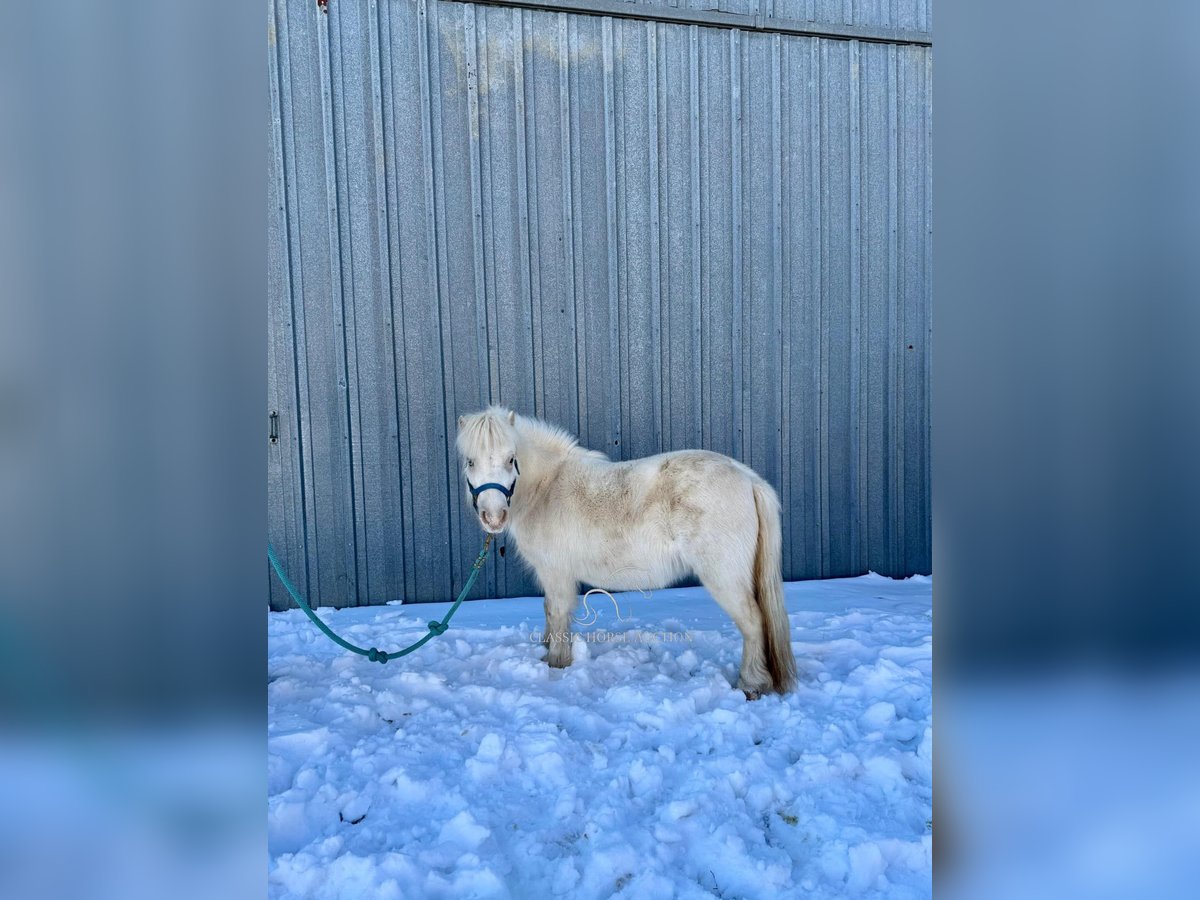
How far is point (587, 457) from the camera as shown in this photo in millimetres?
3436

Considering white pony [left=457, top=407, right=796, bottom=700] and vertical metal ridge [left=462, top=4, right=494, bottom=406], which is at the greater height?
vertical metal ridge [left=462, top=4, right=494, bottom=406]

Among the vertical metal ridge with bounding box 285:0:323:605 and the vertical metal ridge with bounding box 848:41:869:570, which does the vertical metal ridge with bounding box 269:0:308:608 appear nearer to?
the vertical metal ridge with bounding box 285:0:323:605

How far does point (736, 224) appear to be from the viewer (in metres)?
4.59

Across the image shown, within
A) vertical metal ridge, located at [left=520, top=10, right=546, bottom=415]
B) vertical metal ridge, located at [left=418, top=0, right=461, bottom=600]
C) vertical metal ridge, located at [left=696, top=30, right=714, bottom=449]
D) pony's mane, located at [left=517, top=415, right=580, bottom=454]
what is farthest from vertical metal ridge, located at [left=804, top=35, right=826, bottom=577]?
vertical metal ridge, located at [left=418, top=0, right=461, bottom=600]

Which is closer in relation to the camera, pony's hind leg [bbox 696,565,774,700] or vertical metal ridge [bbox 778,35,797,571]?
pony's hind leg [bbox 696,565,774,700]

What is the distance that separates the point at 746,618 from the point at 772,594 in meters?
0.16

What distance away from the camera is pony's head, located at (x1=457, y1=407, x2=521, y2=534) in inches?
115

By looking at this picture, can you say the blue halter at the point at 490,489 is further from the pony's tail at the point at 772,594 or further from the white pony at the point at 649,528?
the pony's tail at the point at 772,594

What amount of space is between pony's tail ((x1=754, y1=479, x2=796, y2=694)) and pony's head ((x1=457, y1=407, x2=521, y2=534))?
1.12 m

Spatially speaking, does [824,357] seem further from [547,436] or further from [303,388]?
[303,388]

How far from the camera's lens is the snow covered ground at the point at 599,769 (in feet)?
5.88
